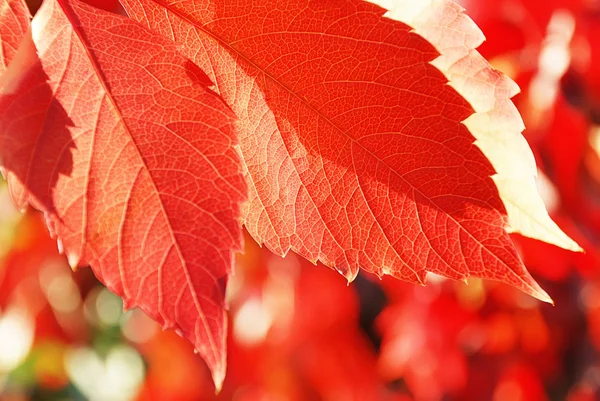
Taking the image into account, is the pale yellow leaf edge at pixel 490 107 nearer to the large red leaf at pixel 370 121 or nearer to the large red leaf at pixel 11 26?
the large red leaf at pixel 370 121

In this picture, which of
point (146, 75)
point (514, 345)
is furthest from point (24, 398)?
point (146, 75)

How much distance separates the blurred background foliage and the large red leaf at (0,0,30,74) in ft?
2.72

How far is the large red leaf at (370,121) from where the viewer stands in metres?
0.40

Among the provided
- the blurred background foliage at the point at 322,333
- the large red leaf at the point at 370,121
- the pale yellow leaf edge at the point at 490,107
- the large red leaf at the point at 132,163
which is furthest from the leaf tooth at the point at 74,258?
the blurred background foliage at the point at 322,333

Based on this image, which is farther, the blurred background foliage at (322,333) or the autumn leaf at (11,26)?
the blurred background foliage at (322,333)

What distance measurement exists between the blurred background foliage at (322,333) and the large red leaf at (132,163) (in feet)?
2.57

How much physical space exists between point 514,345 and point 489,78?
1635mm

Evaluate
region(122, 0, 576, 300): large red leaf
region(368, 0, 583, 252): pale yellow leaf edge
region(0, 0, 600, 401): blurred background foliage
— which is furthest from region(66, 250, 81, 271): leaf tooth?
region(0, 0, 600, 401): blurred background foliage

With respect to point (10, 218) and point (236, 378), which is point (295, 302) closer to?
point (236, 378)

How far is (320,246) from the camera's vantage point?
44cm

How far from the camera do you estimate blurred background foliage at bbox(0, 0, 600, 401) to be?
5.10ft

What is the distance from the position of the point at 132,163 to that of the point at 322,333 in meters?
1.47

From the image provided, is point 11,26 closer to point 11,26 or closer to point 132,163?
point 11,26

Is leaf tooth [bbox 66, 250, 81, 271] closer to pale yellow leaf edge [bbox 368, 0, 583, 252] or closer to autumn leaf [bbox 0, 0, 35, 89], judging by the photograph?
autumn leaf [bbox 0, 0, 35, 89]
